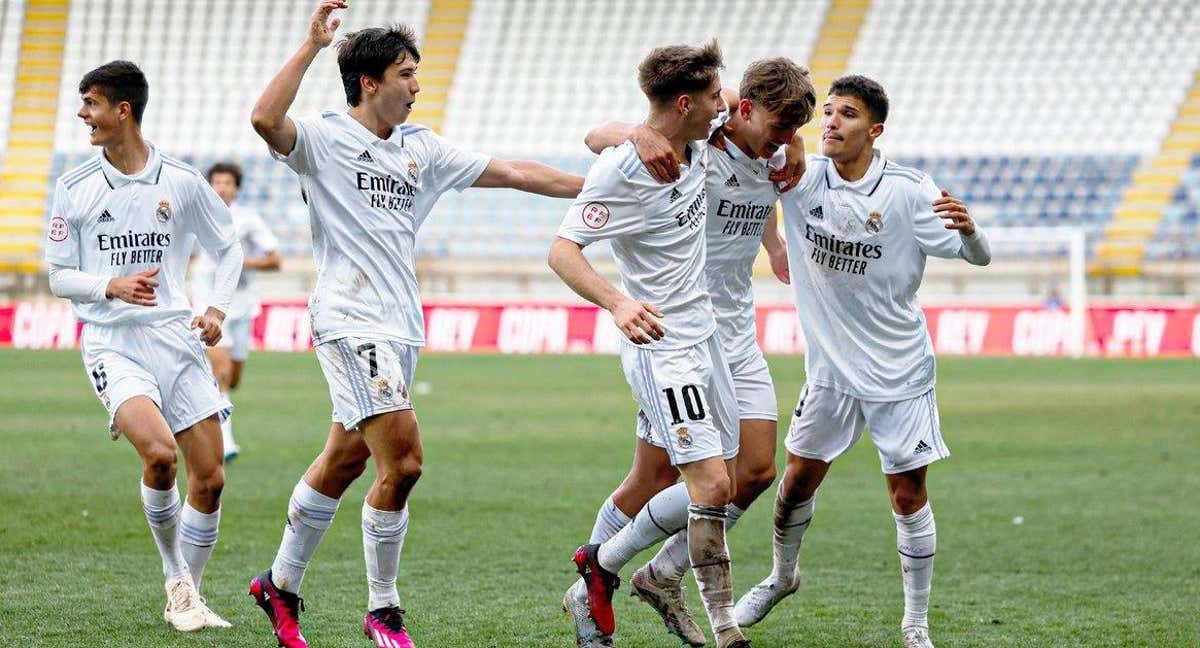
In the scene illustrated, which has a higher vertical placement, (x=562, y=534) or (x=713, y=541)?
(x=713, y=541)

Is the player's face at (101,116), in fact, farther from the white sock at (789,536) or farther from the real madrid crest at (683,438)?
the white sock at (789,536)

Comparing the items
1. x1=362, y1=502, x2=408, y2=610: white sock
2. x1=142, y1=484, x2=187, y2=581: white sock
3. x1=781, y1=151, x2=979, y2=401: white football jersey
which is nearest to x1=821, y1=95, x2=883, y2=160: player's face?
x1=781, y1=151, x2=979, y2=401: white football jersey

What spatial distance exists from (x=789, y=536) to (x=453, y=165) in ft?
6.59

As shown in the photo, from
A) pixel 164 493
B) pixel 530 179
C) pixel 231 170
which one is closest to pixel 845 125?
pixel 530 179

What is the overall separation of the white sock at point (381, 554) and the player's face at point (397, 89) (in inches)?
55.4

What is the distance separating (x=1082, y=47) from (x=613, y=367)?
1847cm

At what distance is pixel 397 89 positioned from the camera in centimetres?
548

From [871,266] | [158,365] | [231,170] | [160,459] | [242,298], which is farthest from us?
[242,298]

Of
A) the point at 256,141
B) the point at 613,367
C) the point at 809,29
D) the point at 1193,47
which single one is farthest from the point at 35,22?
the point at 1193,47

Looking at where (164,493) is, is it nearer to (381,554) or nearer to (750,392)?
(381,554)

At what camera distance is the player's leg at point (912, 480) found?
580 centimetres

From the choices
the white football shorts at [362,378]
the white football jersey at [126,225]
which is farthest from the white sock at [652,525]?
the white football jersey at [126,225]

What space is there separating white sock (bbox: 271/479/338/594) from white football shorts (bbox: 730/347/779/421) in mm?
1640

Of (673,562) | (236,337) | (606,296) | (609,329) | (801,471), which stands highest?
(606,296)
